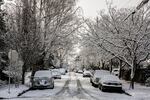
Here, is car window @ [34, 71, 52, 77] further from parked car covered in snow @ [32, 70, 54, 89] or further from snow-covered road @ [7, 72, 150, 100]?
snow-covered road @ [7, 72, 150, 100]

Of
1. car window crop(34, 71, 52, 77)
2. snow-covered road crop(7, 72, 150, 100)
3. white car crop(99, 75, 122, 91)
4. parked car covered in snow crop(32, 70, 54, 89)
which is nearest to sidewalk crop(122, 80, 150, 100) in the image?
snow-covered road crop(7, 72, 150, 100)

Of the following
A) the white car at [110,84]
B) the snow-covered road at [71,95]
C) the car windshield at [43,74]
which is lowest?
the snow-covered road at [71,95]

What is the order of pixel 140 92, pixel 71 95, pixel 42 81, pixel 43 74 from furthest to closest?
1. pixel 43 74
2. pixel 42 81
3. pixel 140 92
4. pixel 71 95

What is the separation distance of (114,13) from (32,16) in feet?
31.4

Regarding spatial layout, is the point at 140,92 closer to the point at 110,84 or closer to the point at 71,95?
the point at 110,84

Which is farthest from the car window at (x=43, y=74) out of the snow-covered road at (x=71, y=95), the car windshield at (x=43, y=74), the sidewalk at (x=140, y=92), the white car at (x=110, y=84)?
the sidewalk at (x=140, y=92)

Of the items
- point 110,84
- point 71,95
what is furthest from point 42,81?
point 71,95

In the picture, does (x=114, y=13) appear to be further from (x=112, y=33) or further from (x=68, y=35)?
(x=68, y=35)

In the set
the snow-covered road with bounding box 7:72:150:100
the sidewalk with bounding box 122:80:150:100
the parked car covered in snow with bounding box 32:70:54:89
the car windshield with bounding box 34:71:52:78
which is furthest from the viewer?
the car windshield with bounding box 34:71:52:78

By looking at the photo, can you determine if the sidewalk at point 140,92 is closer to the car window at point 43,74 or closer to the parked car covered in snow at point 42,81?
the parked car covered in snow at point 42,81

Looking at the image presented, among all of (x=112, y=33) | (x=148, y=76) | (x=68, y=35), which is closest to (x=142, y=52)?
(x=112, y=33)

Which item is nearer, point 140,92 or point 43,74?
point 140,92

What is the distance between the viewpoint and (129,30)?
3122cm

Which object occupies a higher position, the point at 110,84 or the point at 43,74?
the point at 43,74
